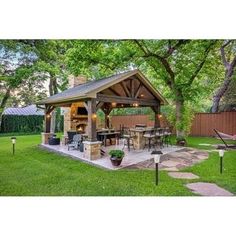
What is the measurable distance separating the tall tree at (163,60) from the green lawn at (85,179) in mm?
2905

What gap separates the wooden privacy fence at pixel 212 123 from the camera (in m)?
9.06

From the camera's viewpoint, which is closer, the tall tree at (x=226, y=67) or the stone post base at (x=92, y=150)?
the stone post base at (x=92, y=150)

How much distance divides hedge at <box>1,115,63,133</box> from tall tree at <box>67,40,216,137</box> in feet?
10.4

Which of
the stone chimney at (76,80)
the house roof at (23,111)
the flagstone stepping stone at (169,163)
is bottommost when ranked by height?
the flagstone stepping stone at (169,163)

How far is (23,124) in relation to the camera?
1085 cm

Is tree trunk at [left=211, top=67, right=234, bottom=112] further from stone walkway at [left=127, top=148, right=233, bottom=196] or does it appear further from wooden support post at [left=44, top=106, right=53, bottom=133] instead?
wooden support post at [left=44, top=106, right=53, bottom=133]

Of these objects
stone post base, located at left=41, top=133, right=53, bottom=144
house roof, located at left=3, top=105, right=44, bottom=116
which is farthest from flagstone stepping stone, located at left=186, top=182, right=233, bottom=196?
house roof, located at left=3, top=105, right=44, bottom=116

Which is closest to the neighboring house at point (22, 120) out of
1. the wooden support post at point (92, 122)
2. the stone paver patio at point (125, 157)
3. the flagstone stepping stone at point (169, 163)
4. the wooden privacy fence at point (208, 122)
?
the stone paver patio at point (125, 157)

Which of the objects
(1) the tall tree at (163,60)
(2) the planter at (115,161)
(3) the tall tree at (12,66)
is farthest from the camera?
(1) the tall tree at (163,60)

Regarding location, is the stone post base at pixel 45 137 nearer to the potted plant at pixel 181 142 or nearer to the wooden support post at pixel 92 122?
the wooden support post at pixel 92 122

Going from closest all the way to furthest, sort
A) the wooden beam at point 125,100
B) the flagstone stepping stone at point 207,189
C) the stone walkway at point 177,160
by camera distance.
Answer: the flagstone stepping stone at point 207,189
the stone walkway at point 177,160
the wooden beam at point 125,100

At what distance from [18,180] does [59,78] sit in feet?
21.7
